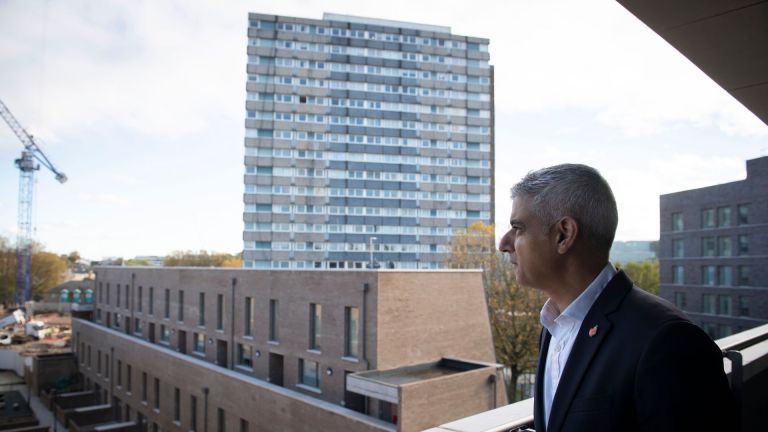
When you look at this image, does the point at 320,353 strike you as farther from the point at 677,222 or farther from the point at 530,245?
the point at 677,222

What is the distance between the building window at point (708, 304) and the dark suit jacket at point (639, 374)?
3539 cm

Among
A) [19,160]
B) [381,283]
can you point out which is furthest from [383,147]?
[19,160]

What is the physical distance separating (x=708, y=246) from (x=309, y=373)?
1001 inches

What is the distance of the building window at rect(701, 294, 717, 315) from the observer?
1227 inches

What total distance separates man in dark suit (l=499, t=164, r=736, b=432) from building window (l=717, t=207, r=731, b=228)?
3467 cm

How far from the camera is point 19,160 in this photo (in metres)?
74.9

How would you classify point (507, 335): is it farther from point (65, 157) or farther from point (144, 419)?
point (65, 157)

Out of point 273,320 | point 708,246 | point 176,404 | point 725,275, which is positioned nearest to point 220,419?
point 273,320

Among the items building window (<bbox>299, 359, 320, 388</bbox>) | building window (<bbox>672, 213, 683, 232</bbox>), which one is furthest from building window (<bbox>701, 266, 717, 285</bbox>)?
building window (<bbox>299, 359, 320, 388</bbox>)

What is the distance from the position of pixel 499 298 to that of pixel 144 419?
1969 centimetres

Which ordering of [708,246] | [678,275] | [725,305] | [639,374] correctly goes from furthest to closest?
1. [678,275]
2. [708,246]
3. [725,305]
4. [639,374]

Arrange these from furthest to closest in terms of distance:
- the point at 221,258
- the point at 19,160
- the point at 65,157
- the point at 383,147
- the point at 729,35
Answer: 1. the point at 65,157
2. the point at 221,258
3. the point at 19,160
4. the point at 383,147
5. the point at 729,35

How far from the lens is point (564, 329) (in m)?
1.48

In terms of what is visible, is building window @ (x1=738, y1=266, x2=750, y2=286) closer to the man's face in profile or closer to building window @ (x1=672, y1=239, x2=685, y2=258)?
building window @ (x1=672, y1=239, x2=685, y2=258)
